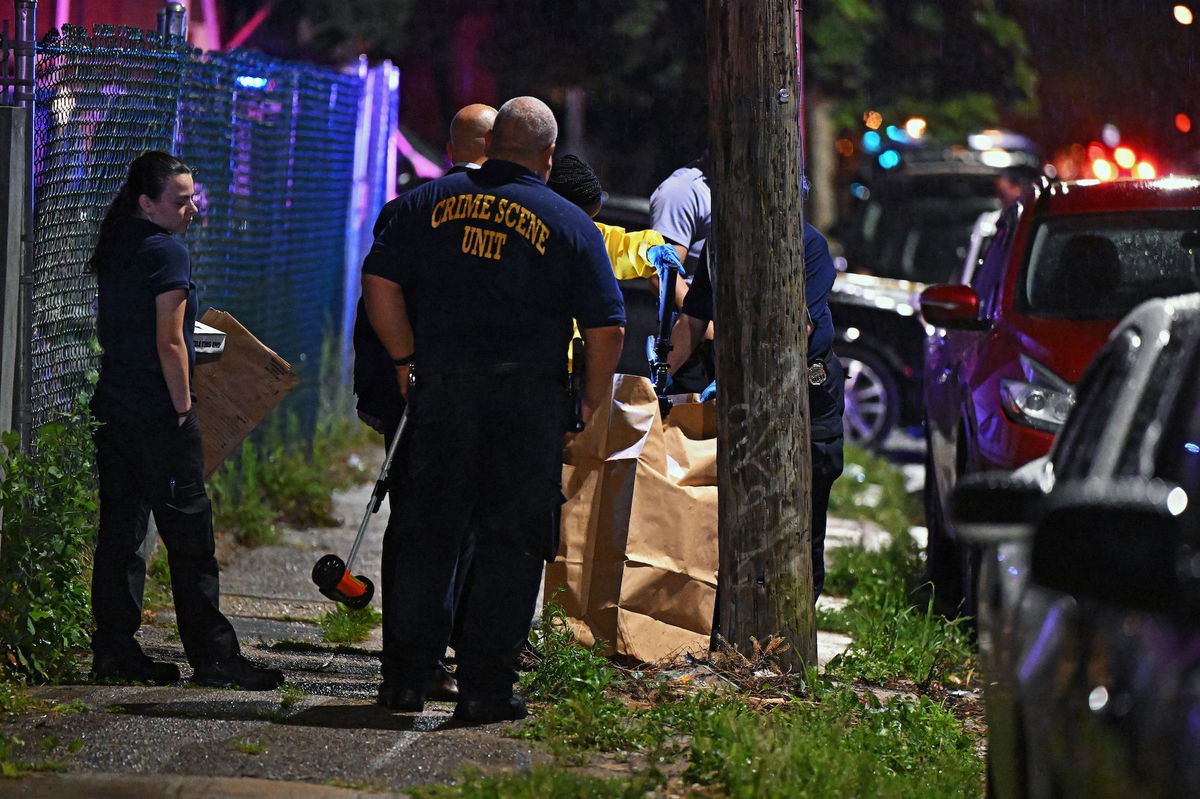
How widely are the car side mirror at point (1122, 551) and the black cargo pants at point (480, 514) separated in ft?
8.76

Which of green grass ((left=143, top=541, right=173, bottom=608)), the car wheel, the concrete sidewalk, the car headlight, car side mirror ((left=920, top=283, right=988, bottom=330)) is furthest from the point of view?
the car wheel

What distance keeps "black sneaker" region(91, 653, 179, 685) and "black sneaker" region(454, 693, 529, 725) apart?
3.58ft

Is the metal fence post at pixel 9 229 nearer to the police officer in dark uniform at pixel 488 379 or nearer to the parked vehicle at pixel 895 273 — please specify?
the police officer in dark uniform at pixel 488 379

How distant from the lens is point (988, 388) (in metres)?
7.53

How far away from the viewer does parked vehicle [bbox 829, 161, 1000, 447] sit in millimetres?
14625

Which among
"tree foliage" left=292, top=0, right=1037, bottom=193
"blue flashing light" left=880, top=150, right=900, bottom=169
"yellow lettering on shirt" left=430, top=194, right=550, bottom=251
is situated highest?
"tree foliage" left=292, top=0, right=1037, bottom=193

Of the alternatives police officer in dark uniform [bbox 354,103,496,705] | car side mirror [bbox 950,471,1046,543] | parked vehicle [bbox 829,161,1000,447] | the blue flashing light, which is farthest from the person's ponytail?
the blue flashing light

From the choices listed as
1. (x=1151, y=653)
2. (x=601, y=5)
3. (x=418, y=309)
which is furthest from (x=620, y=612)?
(x=601, y=5)

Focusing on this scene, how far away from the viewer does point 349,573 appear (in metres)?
6.08

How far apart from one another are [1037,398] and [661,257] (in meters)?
1.63

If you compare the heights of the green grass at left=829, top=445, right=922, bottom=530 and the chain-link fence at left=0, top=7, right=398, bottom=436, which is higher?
the chain-link fence at left=0, top=7, right=398, bottom=436

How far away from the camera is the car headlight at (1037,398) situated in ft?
23.5

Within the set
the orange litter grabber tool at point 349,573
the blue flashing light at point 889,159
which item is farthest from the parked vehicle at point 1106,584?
the blue flashing light at point 889,159

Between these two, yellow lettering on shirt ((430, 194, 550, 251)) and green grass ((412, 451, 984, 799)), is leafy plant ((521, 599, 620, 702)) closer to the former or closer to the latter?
green grass ((412, 451, 984, 799))
